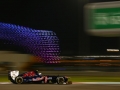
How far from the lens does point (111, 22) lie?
550cm

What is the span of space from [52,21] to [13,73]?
5193cm

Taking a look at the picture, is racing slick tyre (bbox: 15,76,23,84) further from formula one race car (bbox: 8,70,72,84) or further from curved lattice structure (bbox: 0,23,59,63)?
curved lattice structure (bbox: 0,23,59,63)

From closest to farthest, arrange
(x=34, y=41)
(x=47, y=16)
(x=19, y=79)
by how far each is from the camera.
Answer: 1. (x=19, y=79)
2. (x=34, y=41)
3. (x=47, y=16)

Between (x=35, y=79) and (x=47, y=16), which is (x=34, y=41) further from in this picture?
(x=35, y=79)

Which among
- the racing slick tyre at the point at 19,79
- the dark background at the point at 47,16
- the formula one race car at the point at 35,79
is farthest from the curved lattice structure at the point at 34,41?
the racing slick tyre at the point at 19,79

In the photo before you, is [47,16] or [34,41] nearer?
[34,41]

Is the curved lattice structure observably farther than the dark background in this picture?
No

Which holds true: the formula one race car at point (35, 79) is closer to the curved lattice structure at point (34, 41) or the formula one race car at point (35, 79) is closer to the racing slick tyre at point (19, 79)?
the racing slick tyre at point (19, 79)

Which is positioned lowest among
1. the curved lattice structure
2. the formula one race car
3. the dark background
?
the formula one race car

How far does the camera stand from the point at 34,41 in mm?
56188

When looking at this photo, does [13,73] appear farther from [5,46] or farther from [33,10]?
[33,10]

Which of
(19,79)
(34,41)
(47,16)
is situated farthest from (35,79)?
(47,16)

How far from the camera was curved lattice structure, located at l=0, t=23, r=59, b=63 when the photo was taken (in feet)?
171

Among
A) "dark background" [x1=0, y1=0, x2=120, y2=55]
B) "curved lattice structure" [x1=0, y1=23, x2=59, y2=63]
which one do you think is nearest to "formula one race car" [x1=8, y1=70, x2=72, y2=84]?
"curved lattice structure" [x1=0, y1=23, x2=59, y2=63]
